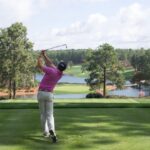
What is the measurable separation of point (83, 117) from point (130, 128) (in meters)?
2.58

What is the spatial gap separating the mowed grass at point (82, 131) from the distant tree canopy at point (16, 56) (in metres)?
56.7

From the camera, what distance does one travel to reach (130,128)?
12719 millimetres

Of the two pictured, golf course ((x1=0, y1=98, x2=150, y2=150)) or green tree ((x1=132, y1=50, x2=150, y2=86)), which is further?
green tree ((x1=132, y1=50, x2=150, y2=86))

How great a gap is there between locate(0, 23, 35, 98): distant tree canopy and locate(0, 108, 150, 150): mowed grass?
5672 cm

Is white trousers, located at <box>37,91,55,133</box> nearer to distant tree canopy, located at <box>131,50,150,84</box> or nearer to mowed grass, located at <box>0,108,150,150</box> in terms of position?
mowed grass, located at <box>0,108,150,150</box>

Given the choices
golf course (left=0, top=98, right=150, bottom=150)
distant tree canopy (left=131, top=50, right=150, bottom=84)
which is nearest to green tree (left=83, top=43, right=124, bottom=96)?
distant tree canopy (left=131, top=50, right=150, bottom=84)

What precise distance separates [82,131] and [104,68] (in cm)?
7010

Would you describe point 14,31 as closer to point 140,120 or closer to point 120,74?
point 120,74

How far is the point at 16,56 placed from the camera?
73.6 metres

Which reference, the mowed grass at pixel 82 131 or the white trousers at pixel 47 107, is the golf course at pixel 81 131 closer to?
the mowed grass at pixel 82 131

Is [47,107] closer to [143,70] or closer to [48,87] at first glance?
[48,87]

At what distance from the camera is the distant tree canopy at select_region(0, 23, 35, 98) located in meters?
72.2

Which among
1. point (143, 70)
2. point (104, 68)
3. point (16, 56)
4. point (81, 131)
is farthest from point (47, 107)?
point (143, 70)

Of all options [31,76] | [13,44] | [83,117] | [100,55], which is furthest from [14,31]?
[83,117]
